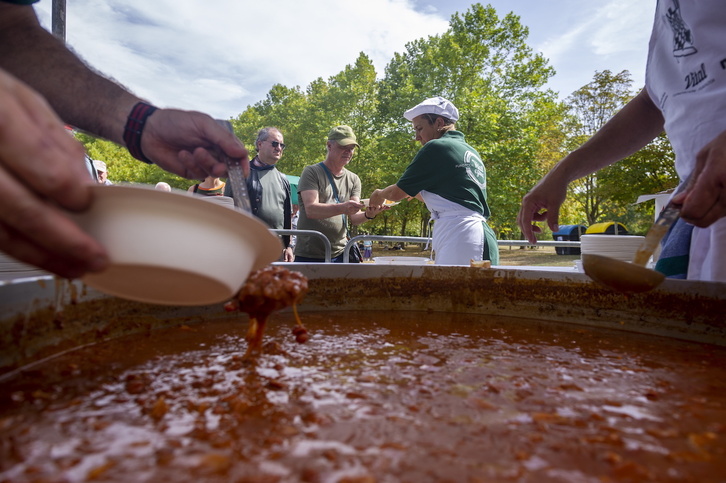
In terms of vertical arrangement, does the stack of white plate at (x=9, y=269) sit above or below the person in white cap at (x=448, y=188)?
below

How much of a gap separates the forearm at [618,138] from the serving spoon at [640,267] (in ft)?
2.87

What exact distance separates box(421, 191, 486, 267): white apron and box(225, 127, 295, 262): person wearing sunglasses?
96.8 inches

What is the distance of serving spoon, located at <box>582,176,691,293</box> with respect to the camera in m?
1.51

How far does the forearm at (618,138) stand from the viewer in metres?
2.36

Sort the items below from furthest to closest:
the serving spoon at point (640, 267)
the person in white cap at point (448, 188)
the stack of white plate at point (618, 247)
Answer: the person in white cap at point (448, 188)
the stack of white plate at point (618, 247)
the serving spoon at point (640, 267)

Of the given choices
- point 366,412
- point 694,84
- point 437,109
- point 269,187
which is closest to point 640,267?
point 694,84

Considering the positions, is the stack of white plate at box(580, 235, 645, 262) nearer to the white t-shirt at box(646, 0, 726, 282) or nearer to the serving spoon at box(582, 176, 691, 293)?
the white t-shirt at box(646, 0, 726, 282)

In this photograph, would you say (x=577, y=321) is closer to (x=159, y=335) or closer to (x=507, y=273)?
(x=507, y=273)

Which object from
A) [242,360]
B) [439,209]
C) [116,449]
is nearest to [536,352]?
[242,360]

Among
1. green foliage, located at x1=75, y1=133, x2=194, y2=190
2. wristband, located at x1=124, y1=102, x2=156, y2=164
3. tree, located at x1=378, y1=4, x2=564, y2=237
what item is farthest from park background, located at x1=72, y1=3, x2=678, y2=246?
wristband, located at x1=124, y1=102, x2=156, y2=164

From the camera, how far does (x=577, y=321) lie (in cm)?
211

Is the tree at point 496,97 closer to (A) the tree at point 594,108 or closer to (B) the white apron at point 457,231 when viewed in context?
(A) the tree at point 594,108

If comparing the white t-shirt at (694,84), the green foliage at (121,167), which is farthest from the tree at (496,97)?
the green foliage at (121,167)

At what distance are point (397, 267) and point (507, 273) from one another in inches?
21.3
